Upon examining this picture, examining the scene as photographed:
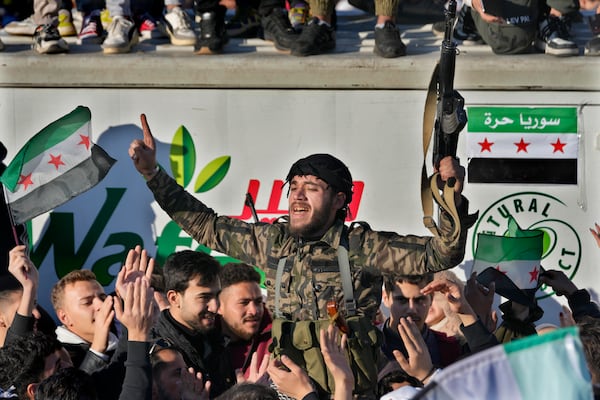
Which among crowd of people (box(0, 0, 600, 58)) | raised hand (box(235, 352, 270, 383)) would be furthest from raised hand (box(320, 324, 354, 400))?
crowd of people (box(0, 0, 600, 58))

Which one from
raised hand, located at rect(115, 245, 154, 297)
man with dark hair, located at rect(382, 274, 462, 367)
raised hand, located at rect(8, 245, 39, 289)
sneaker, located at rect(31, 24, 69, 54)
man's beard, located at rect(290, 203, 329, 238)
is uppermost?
sneaker, located at rect(31, 24, 69, 54)

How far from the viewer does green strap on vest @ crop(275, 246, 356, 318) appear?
598cm

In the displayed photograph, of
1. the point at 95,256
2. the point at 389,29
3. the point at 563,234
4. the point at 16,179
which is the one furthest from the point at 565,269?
the point at 16,179

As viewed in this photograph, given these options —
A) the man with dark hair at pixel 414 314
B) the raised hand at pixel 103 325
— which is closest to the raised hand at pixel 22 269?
the raised hand at pixel 103 325

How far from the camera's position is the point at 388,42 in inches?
298

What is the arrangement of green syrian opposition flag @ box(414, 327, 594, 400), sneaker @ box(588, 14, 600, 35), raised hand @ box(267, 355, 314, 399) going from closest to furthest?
green syrian opposition flag @ box(414, 327, 594, 400) < raised hand @ box(267, 355, 314, 399) < sneaker @ box(588, 14, 600, 35)

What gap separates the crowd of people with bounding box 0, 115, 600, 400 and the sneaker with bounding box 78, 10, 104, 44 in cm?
179

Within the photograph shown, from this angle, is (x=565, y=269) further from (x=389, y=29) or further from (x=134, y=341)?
(x=134, y=341)

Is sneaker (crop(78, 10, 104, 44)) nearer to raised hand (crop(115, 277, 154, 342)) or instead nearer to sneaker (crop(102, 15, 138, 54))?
sneaker (crop(102, 15, 138, 54))

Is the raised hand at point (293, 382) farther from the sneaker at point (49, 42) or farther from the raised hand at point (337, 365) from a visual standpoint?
the sneaker at point (49, 42)

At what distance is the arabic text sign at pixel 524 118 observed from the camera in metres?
7.37

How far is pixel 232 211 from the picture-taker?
24.1ft

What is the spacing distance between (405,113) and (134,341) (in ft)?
9.05

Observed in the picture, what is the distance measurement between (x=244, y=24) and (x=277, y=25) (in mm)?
382
